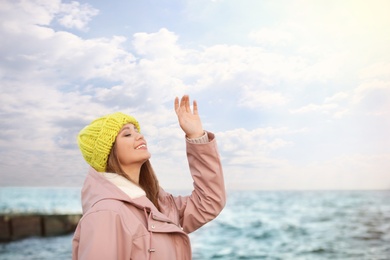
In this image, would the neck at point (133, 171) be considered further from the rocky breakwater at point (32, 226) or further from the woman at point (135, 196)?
the rocky breakwater at point (32, 226)

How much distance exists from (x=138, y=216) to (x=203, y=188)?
43 centimetres

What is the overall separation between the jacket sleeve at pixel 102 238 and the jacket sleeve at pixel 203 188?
0.54m

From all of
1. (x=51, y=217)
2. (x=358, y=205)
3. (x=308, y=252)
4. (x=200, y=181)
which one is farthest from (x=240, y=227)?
(x=200, y=181)

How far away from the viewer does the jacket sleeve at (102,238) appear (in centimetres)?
186

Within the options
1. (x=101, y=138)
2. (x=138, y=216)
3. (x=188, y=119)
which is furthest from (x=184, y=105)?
(x=138, y=216)

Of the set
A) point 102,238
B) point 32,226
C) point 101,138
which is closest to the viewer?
point 102,238

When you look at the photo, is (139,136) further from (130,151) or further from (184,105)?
(184,105)

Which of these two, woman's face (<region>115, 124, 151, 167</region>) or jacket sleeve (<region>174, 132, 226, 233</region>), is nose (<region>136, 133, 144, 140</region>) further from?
jacket sleeve (<region>174, 132, 226, 233</region>)

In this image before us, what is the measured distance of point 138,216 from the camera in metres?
2.06

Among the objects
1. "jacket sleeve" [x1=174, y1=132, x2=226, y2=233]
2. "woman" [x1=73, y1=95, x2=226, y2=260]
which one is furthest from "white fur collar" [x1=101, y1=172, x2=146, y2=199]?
"jacket sleeve" [x1=174, y1=132, x2=226, y2=233]

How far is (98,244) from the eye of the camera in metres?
1.87

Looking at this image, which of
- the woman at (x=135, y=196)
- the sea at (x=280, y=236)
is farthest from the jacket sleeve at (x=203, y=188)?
the sea at (x=280, y=236)

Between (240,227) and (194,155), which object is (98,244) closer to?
(194,155)

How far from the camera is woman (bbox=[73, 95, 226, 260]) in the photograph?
193cm
